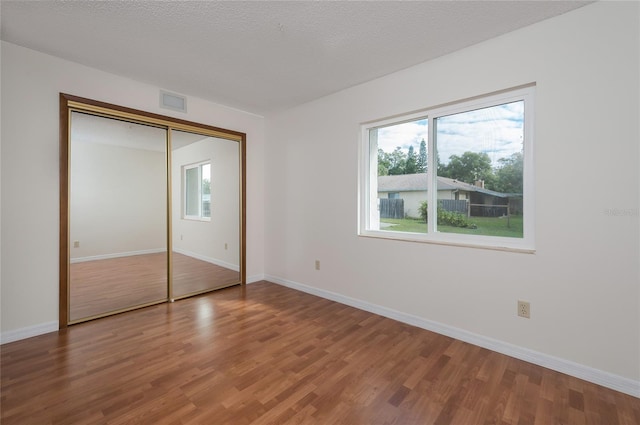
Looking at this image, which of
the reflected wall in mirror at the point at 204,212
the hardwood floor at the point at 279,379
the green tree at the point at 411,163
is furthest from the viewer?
the reflected wall in mirror at the point at 204,212

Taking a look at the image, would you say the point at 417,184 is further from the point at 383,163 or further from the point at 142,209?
the point at 142,209

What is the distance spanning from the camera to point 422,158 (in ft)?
9.50

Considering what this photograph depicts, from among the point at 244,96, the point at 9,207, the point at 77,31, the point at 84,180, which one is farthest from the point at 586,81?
the point at 9,207

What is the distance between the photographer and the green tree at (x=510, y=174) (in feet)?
7.54

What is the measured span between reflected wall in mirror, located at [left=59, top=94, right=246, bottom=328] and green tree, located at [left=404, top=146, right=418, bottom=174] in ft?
8.01

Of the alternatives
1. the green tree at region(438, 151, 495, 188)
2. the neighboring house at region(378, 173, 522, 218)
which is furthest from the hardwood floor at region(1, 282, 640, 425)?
the green tree at region(438, 151, 495, 188)

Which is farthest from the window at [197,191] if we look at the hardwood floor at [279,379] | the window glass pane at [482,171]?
the window glass pane at [482,171]

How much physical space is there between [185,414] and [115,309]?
6.97 feet

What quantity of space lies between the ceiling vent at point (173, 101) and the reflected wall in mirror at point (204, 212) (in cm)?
29

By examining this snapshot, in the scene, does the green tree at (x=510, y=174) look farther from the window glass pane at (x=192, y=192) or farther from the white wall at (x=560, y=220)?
the window glass pane at (x=192, y=192)

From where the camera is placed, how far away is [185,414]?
5.24ft

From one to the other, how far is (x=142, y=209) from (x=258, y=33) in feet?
7.87

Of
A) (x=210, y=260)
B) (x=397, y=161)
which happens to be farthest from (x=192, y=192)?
(x=397, y=161)

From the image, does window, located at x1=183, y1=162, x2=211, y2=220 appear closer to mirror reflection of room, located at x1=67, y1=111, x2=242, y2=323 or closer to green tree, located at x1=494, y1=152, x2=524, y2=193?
mirror reflection of room, located at x1=67, y1=111, x2=242, y2=323
